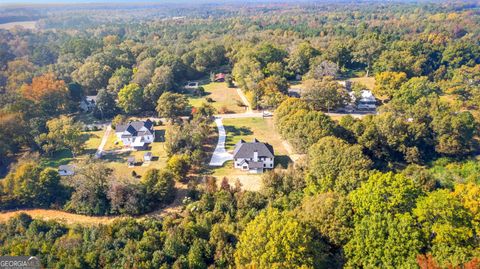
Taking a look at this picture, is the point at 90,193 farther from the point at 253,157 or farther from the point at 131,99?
the point at 131,99

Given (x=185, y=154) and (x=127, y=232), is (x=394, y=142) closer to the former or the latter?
(x=185, y=154)

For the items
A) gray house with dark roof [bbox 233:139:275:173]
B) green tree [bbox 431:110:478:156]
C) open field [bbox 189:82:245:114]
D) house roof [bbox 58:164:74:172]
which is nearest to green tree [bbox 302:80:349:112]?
open field [bbox 189:82:245:114]

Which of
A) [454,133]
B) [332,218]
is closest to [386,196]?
[332,218]

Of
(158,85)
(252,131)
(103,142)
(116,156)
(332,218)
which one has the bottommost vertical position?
(116,156)

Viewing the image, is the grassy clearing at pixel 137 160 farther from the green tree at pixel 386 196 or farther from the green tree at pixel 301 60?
the green tree at pixel 301 60

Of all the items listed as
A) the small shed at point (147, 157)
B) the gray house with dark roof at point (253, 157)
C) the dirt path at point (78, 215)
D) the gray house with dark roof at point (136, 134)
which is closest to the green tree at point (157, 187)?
the dirt path at point (78, 215)

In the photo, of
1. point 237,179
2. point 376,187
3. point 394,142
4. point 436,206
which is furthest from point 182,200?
point 394,142
